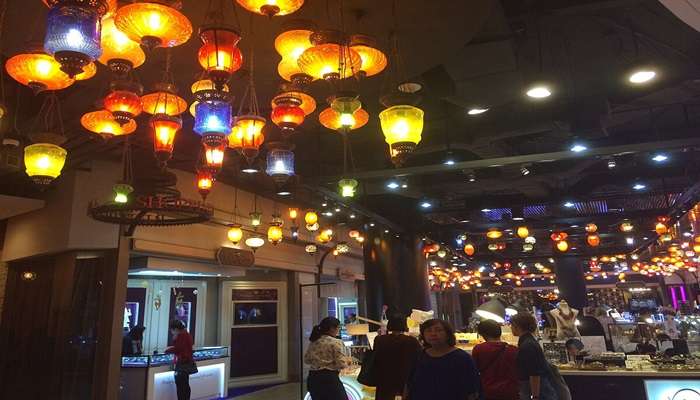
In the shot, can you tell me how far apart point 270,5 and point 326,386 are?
13.7 ft

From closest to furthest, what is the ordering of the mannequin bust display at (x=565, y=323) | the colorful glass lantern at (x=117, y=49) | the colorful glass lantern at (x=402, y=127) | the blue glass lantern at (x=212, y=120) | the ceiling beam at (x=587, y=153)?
the colorful glass lantern at (x=117, y=49) → the colorful glass lantern at (x=402, y=127) → the blue glass lantern at (x=212, y=120) → the ceiling beam at (x=587, y=153) → the mannequin bust display at (x=565, y=323)

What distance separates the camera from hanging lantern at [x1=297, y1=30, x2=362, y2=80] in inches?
119

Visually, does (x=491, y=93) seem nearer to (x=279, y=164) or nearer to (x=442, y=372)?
(x=279, y=164)

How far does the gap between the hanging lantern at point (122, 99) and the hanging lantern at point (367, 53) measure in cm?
180

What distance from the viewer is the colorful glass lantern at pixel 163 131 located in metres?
3.85

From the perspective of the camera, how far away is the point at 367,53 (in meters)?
3.32

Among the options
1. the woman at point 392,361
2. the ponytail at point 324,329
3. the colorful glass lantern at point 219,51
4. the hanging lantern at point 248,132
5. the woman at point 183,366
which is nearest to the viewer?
the colorful glass lantern at point 219,51

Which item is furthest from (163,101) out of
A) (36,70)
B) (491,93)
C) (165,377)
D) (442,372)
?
(165,377)

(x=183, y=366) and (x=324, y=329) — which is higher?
(x=324, y=329)

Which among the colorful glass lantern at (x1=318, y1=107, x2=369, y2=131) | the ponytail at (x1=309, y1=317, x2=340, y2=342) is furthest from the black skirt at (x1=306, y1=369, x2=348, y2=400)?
the colorful glass lantern at (x1=318, y1=107, x2=369, y2=131)

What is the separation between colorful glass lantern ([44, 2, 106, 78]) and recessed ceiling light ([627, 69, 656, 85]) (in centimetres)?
514

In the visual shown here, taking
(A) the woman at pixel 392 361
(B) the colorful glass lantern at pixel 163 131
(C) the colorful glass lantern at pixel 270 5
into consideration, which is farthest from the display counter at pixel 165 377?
(C) the colorful glass lantern at pixel 270 5

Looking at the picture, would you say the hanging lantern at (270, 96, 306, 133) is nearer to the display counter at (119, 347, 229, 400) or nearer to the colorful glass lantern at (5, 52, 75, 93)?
the colorful glass lantern at (5, 52, 75, 93)

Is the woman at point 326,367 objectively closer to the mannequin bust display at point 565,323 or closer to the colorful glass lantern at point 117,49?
the mannequin bust display at point 565,323
